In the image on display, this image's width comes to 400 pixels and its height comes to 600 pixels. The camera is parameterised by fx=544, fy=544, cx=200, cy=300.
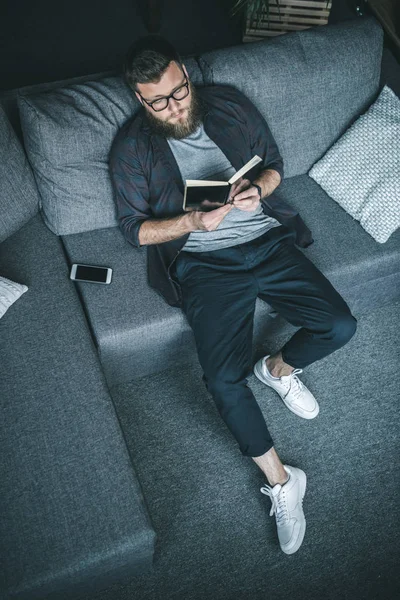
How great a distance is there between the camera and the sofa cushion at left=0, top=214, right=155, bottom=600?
4.64 ft

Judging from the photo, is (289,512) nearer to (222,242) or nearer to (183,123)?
(222,242)

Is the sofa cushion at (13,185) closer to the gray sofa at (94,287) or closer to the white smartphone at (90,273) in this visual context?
the gray sofa at (94,287)

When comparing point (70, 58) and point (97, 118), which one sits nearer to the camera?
point (97, 118)

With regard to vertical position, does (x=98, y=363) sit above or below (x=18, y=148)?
below

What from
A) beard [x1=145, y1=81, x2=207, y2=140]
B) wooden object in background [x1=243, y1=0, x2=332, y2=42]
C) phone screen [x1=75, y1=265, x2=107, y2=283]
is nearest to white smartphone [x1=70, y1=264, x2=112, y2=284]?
phone screen [x1=75, y1=265, x2=107, y2=283]

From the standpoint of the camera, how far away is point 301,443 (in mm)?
2035

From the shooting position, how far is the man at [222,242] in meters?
1.74

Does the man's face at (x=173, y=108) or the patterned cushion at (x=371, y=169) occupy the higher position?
the man's face at (x=173, y=108)

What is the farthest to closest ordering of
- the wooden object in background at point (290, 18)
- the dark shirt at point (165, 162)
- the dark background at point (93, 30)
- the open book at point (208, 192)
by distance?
the dark background at point (93, 30)
the wooden object in background at point (290, 18)
the dark shirt at point (165, 162)
the open book at point (208, 192)

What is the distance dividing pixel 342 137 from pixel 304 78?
0.93 feet

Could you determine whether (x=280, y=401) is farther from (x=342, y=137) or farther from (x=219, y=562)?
(x=342, y=137)

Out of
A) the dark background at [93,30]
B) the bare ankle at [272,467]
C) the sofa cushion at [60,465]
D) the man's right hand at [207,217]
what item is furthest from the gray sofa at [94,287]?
the dark background at [93,30]

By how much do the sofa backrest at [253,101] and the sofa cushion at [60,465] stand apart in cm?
34

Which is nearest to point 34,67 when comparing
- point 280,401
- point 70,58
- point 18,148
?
point 70,58
